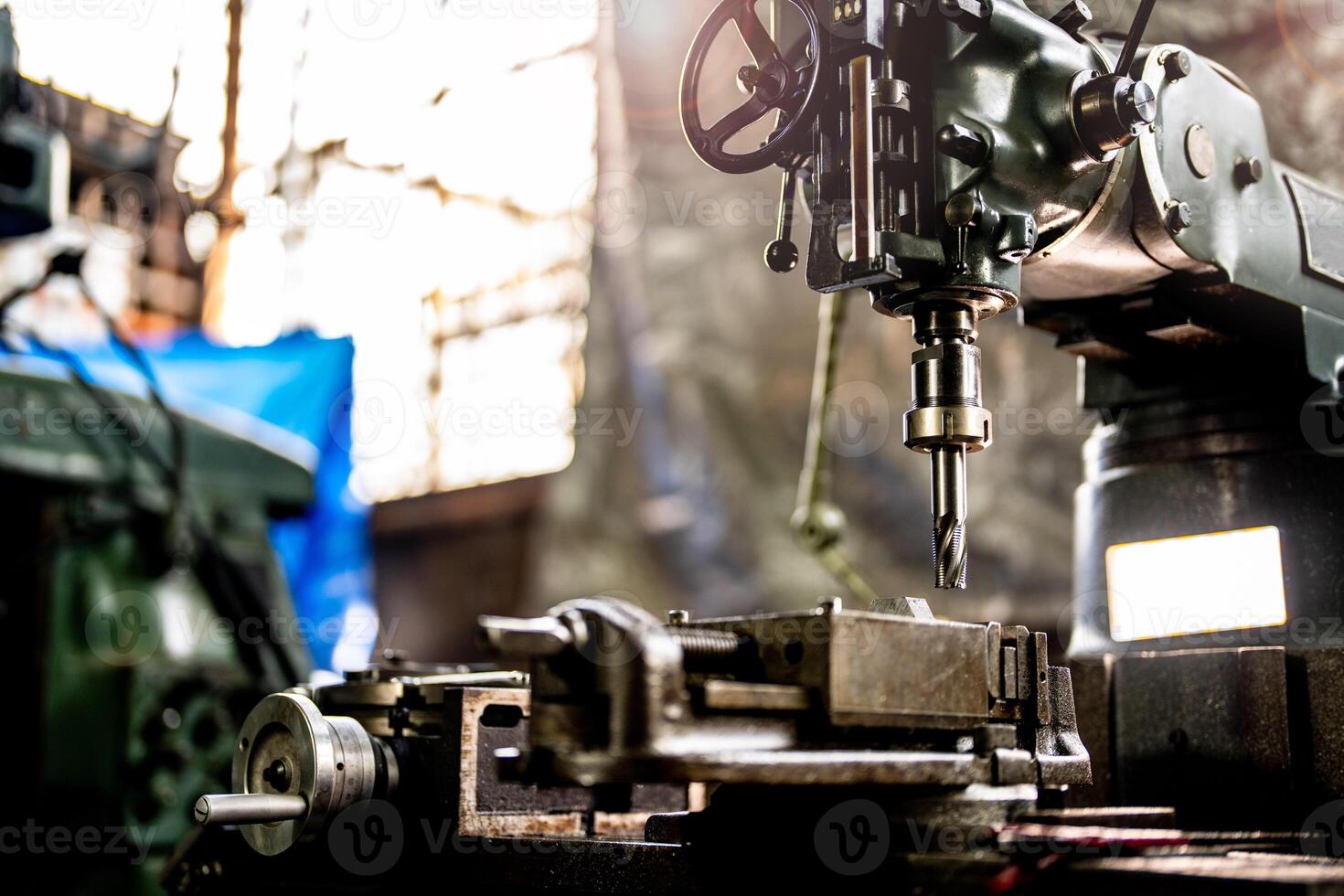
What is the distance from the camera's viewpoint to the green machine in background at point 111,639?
7.25ft

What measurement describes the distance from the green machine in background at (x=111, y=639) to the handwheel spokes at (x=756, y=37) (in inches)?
57.9

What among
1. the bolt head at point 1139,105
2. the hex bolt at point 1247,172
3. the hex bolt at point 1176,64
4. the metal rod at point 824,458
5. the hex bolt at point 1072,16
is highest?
the hex bolt at point 1072,16

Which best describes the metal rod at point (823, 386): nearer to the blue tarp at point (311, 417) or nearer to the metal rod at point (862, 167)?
the metal rod at point (862, 167)

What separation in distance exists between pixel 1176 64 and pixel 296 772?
0.98 metres

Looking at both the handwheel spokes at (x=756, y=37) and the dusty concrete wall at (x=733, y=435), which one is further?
the dusty concrete wall at (x=733, y=435)

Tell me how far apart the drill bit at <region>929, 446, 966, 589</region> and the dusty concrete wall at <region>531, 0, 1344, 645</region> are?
387cm

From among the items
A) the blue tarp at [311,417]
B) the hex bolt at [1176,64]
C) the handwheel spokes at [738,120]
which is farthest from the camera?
the blue tarp at [311,417]

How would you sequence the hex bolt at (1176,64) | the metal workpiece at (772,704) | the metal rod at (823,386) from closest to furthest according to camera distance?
the metal workpiece at (772,704) < the hex bolt at (1176,64) < the metal rod at (823,386)

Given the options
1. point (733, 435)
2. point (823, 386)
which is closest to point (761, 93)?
point (823, 386)

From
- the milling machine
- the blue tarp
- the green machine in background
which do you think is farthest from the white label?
the blue tarp

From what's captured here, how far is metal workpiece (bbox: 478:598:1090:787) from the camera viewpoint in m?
0.80

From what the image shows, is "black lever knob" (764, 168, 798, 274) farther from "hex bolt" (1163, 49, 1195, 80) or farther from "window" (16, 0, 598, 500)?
"window" (16, 0, 598, 500)

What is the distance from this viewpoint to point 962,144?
101 centimetres

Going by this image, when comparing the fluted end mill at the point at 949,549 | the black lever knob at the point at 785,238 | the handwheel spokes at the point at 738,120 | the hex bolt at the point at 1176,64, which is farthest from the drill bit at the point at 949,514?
the hex bolt at the point at 1176,64
